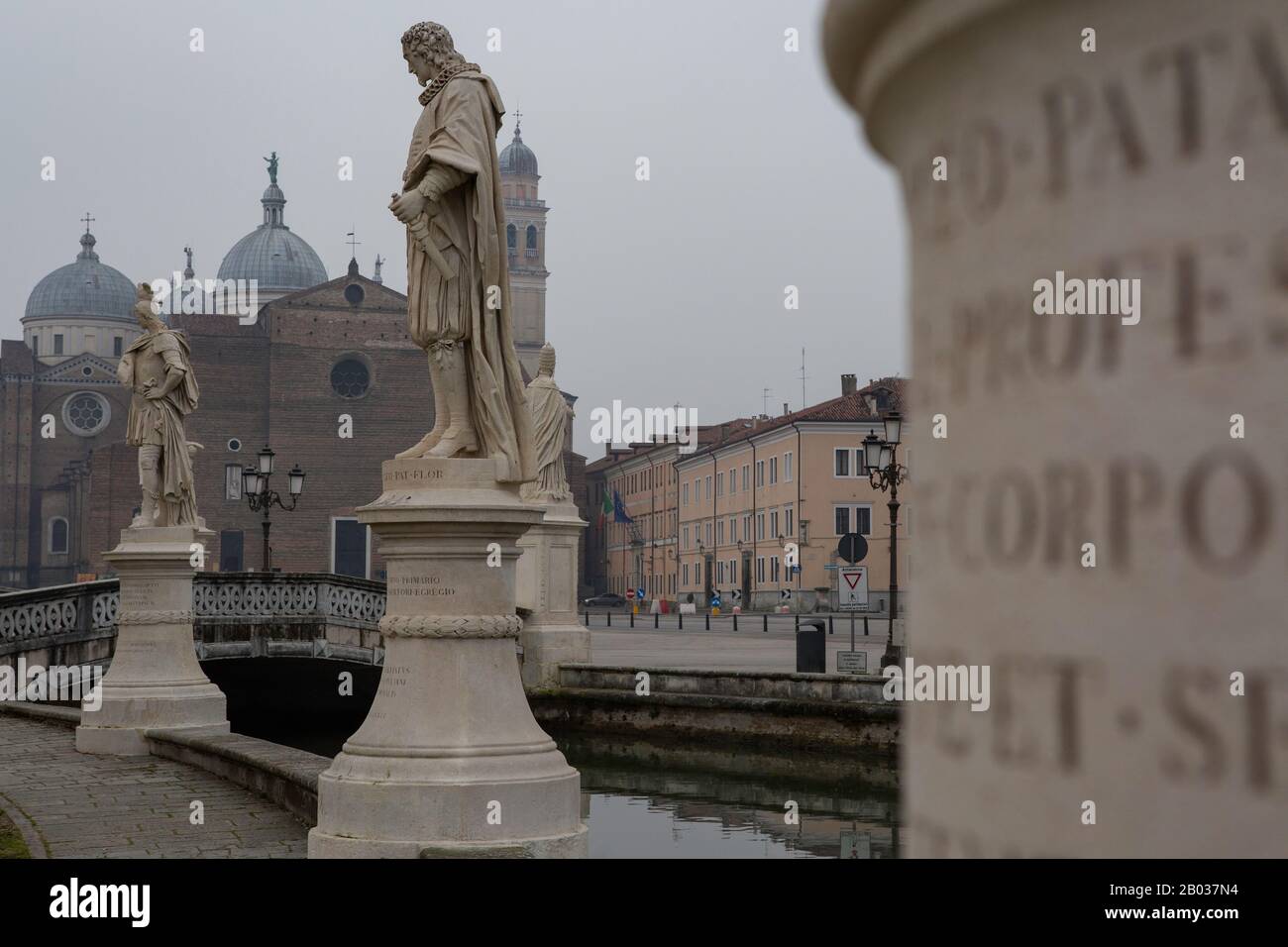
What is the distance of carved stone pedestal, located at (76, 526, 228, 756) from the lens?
49.4ft

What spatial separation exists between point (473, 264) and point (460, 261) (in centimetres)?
7

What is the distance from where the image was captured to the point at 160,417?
15.1 meters

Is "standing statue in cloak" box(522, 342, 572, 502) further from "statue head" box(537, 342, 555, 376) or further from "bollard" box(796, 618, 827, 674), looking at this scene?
"bollard" box(796, 618, 827, 674)

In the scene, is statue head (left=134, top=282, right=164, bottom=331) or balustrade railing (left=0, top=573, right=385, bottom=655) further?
balustrade railing (left=0, top=573, right=385, bottom=655)

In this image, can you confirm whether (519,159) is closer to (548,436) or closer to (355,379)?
(355,379)

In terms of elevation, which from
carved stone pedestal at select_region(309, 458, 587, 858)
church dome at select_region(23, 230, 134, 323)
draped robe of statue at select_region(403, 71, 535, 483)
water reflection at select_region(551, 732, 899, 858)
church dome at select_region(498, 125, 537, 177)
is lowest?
water reflection at select_region(551, 732, 899, 858)

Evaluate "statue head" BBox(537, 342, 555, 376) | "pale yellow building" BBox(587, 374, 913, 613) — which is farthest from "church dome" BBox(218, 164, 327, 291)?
"statue head" BBox(537, 342, 555, 376)

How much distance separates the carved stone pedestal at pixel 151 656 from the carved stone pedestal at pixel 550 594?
6.69 meters

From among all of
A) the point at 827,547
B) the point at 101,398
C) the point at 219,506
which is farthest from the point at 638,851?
the point at 101,398

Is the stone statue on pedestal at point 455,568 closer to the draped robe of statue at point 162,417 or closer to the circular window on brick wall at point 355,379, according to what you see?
the draped robe of statue at point 162,417

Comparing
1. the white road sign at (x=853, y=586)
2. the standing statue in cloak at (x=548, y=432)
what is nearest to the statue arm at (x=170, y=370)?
the standing statue in cloak at (x=548, y=432)

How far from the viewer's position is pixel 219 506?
73.0m

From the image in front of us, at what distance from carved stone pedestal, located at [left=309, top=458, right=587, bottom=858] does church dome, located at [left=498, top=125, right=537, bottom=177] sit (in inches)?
4294

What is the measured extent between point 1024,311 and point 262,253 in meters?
101
